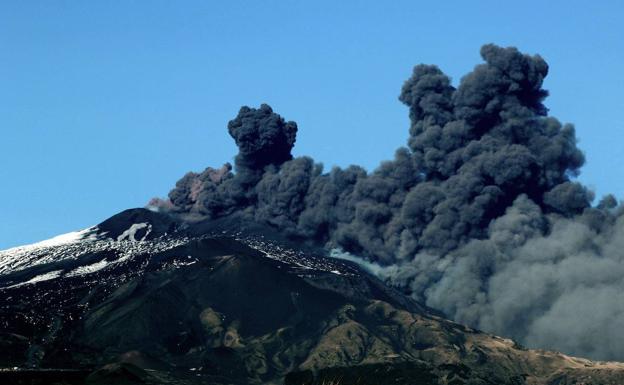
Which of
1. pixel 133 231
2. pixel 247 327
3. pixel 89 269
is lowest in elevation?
pixel 247 327

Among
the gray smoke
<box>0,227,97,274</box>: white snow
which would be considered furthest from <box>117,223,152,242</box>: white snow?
the gray smoke

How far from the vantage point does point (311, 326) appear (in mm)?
133250

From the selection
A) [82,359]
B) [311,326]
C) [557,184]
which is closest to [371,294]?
[311,326]

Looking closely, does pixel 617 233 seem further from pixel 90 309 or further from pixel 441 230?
pixel 90 309

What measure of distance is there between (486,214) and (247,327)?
28388mm

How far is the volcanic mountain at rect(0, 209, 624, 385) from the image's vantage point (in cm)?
12294

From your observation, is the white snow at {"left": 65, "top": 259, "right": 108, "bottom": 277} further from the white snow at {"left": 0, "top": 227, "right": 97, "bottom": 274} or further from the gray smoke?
the gray smoke

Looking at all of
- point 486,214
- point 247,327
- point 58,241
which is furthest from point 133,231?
point 486,214

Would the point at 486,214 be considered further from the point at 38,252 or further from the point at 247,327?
the point at 38,252

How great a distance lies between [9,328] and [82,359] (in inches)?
460

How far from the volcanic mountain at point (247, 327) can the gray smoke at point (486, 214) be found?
3138mm

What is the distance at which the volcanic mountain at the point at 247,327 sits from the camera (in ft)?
403

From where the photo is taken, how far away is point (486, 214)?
446 ft

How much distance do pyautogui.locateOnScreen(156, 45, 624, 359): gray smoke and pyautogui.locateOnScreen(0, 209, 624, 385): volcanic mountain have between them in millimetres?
3138
